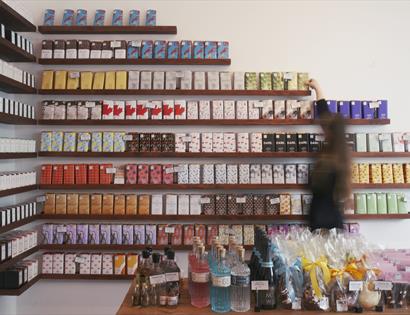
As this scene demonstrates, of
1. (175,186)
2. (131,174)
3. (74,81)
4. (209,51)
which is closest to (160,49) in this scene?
(209,51)

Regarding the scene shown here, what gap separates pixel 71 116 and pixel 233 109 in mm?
1774

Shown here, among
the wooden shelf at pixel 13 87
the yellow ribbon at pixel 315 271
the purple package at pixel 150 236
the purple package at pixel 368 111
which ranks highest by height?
the wooden shelf at pixel 13 87

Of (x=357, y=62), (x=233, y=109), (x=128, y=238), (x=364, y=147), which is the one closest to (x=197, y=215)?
(x=128, y=238)

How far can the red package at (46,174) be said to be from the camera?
13.4 feet

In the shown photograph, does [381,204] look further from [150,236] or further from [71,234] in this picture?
[71,234]

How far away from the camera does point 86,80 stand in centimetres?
414

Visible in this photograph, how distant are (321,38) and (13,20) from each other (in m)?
3.30

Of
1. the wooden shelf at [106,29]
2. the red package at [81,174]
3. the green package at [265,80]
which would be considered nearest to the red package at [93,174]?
the red package at [81,174]

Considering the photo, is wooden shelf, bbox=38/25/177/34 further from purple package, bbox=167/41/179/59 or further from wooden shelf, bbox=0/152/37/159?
wooden shelf, bbox=0/152/37/159

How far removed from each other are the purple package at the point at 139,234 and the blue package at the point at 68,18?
7.82 feet

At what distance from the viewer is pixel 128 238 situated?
4059mm

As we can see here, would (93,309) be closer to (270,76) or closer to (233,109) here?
(233,109)

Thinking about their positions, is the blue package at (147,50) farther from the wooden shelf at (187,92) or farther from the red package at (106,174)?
the red package at (106,174)

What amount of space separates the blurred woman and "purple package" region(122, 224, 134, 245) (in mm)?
1904
